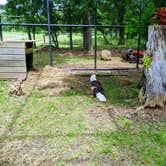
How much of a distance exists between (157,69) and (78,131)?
1.25 m

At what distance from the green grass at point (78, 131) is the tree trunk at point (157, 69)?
32 centimetres

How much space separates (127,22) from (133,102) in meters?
1.95

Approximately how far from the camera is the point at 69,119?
113 inches

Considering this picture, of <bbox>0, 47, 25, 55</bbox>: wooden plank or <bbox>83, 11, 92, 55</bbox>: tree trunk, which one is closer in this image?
Result: <bbox>0, 47, 25, 55</bbox>: wooden plank

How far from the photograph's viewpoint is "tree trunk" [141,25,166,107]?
3083mm

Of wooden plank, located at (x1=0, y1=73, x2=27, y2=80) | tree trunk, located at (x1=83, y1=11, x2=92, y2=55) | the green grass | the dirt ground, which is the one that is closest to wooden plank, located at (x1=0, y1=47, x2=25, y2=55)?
wooden plank, located at (x1=0, y1=73, x2=27, y2=80)

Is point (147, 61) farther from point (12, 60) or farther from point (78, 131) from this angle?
point (12, 60)

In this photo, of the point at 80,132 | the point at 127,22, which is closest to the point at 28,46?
the point at 127,22

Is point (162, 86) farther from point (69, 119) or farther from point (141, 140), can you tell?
point (69, 119)

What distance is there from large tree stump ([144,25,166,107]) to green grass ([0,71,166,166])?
0.32 m

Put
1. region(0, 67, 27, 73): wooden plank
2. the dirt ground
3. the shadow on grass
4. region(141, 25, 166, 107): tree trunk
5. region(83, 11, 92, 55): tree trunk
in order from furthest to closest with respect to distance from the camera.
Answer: region(83, 11, 92, 55): tree trunk, region(0, 67, 27, 73): wooden plank, the shadow on grass, region(141, 25, 166, 107): tree trunk, the dirt ground

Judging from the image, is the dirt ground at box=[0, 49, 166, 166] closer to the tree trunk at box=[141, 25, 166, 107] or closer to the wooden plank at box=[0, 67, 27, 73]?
the tree trunk at box=[141, 25, 166, 107]

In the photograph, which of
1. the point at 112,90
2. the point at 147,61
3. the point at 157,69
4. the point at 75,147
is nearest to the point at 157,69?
the point at 157,69

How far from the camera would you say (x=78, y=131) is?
2549 mm
